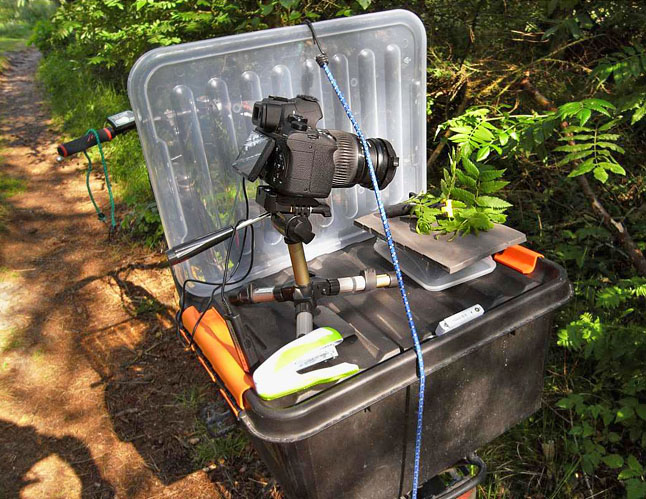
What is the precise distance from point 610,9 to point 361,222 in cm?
145

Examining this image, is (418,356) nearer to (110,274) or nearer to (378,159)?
(378,159)

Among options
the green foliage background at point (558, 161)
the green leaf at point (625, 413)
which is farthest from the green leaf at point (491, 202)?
the green leaf at point (625, 413)

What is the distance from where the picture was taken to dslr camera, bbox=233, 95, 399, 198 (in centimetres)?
102

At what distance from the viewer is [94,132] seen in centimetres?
120

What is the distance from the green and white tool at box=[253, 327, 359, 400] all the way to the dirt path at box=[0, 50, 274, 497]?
1.16 metres

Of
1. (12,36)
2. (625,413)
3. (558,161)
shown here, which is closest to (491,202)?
(625,413)

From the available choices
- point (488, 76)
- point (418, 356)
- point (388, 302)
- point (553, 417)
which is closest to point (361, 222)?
point (388, 302)

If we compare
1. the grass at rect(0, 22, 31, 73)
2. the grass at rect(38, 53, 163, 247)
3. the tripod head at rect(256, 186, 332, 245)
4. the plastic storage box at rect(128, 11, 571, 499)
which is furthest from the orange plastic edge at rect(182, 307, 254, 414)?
the grass at rect(0, 22, 31, 73)

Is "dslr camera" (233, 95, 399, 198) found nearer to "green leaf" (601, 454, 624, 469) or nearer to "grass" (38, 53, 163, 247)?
"green leaf" (601, 454, 624, 469)

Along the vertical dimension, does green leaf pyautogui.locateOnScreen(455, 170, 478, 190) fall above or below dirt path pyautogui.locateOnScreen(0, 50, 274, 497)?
above

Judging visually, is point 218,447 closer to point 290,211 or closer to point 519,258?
point 290,211

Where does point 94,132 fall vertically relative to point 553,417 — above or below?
above

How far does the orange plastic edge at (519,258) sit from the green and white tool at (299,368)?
0.56 metres

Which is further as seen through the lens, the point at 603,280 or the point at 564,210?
the point at 564,210
